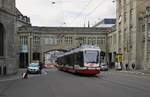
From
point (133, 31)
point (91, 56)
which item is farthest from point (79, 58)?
point (133, 31)

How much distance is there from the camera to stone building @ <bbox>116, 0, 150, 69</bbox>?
73.8m

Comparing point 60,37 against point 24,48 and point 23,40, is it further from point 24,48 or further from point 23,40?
point 24,48

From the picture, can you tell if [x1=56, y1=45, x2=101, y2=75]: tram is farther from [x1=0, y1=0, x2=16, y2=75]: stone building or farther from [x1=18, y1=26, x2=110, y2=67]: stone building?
[x1=18, y1=26, x2=110, y2=67]: stone building

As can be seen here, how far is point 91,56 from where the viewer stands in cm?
4222

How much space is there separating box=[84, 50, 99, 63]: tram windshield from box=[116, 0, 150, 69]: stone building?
28676 millimetres

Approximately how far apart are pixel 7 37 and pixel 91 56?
11056 millimetres

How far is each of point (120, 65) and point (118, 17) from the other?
14.2 meters

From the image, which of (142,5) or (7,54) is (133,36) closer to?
(142,5)

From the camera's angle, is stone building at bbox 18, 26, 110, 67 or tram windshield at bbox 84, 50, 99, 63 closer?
tram windshield at bbox 84, 50, 99, 63

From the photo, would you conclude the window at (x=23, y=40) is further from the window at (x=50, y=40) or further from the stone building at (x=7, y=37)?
the stone building at (x=7, y=37)

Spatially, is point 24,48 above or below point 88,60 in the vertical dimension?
above

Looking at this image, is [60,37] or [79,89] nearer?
[79,89]

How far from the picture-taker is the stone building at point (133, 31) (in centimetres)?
7381

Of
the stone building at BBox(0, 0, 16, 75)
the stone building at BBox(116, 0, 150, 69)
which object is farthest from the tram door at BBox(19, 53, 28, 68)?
the stone building at BBox(0, 0, 16, 75)
